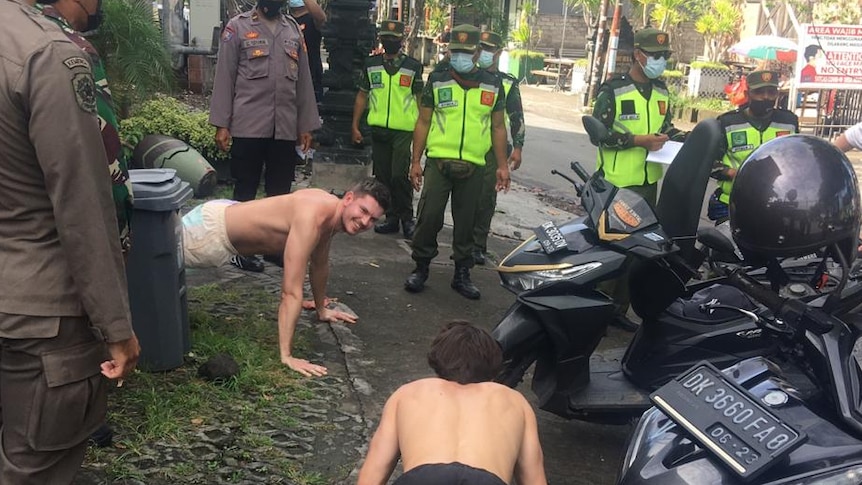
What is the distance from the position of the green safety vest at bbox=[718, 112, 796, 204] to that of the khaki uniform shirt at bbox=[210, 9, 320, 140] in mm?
2958

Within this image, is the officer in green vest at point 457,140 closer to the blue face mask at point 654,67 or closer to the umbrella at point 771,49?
the blue face mask at point 654,67

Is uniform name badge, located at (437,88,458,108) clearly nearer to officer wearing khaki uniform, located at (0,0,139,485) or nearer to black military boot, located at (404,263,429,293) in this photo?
black military boot, located at (404,263,429,293)

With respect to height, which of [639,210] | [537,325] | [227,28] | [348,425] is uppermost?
[227,28]

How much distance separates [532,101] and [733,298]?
65.6 feet

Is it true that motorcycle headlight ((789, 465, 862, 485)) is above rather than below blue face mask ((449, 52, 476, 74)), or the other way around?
below

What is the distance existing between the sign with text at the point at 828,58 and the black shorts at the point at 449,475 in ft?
42.8

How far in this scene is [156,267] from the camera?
12.3ft

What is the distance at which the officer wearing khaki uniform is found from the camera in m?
1.98

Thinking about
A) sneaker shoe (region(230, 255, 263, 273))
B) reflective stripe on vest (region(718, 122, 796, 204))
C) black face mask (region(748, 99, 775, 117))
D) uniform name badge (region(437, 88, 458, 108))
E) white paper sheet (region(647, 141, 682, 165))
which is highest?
black face mask (region(748, 99, 775, 117))

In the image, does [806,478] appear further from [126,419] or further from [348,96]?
[348,96]

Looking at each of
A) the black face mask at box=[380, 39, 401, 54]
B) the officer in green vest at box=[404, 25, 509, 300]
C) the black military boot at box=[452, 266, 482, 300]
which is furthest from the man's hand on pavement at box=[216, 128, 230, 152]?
the black face mask at box=[380, 39, 401, 54]

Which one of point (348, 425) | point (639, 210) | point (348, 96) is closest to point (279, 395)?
point (348, 425)

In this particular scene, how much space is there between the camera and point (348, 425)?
3.73 m

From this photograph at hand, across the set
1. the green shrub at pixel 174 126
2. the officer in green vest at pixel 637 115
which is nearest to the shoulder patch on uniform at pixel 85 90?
the officer in green vest at pixel 637 115
